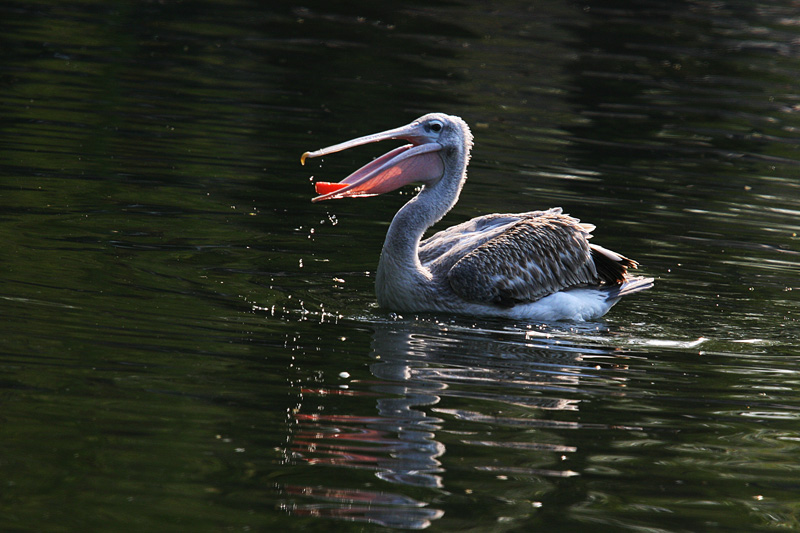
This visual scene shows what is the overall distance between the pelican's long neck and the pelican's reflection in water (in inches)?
14.2

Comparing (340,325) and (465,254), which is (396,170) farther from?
(340,325)

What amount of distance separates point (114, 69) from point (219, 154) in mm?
4023

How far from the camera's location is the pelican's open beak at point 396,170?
7004 millimetres

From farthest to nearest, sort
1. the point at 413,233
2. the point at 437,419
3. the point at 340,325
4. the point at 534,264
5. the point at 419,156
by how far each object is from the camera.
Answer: the point at 534,264, the point at 419,156, the point at 413,233, the point at 340,325, the point at 437,419

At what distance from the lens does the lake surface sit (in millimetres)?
4301

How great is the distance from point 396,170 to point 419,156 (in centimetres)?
22

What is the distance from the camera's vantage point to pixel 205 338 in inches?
234

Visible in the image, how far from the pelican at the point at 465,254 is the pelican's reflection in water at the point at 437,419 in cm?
49

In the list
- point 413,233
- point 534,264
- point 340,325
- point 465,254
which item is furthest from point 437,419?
point 534,264

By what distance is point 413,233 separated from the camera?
7141mm

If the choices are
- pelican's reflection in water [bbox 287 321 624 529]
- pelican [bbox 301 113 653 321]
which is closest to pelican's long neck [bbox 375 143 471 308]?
pelican [bbox 301 113 653 321]

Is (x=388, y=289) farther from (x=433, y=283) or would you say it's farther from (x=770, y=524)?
(x=770, y=524)

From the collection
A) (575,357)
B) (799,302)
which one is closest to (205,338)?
(575,357)

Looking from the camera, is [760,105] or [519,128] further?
[760,105]
